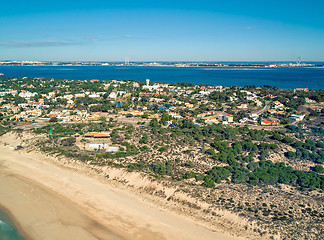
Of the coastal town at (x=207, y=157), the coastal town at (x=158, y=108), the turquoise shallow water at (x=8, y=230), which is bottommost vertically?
the turquoise shallow water at (x=8, y=230)

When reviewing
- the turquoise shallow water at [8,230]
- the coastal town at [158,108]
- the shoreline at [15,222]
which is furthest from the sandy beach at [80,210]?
the coastal town at [158,108]

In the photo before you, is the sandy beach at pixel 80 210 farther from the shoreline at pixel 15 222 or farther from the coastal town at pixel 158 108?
the coastal town at pixel 158 108

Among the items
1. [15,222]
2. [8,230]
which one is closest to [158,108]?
[15,222]

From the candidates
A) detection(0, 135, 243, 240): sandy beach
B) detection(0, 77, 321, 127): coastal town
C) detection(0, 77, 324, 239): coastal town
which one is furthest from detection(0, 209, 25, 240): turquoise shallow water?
detection(0, 77, 321, 127): coastal town

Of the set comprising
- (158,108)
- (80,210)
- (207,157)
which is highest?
(158,108)

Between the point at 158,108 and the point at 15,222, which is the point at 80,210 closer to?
the point at 15,222

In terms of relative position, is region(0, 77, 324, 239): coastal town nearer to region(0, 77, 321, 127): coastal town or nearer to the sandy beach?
region(0, 77, 321, 127): coastal town

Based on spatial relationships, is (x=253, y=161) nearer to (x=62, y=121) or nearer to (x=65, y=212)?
(x=65, y=212)
